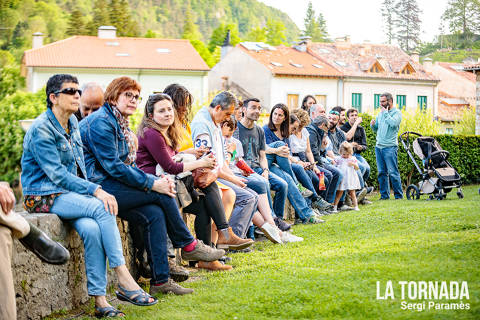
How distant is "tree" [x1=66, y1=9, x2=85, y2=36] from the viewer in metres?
96.1

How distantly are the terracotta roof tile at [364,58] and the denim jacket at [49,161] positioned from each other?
55.1 meters

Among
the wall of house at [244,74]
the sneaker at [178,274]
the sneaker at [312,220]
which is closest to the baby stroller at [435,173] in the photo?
the sneaker at [312,220]

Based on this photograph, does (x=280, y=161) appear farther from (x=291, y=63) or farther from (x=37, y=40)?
(x=37, y=40)

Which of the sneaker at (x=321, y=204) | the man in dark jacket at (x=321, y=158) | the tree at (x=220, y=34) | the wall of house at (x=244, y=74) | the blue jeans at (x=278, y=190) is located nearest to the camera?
the blue jeans at (x=278, y=190)

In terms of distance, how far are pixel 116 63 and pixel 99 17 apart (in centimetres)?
4565

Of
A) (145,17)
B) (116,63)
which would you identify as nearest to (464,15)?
(116,63)

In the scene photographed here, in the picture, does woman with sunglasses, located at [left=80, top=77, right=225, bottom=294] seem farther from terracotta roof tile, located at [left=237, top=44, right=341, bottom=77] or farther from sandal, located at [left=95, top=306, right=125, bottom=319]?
terracotta roof tile, located at [left=237, top=44, right=341, bottom=77]

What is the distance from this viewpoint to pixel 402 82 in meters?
61.7

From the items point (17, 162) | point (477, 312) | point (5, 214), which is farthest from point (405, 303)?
point (17, 162)

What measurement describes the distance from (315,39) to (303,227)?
413 ft

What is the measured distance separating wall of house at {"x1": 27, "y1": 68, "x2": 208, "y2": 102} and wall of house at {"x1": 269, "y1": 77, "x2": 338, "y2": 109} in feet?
20.4

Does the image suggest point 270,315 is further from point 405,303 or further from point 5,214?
point 5,214

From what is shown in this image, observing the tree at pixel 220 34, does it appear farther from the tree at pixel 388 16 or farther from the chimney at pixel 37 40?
the chimney at pixel 37 40

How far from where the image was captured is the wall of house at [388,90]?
59.6 meters
